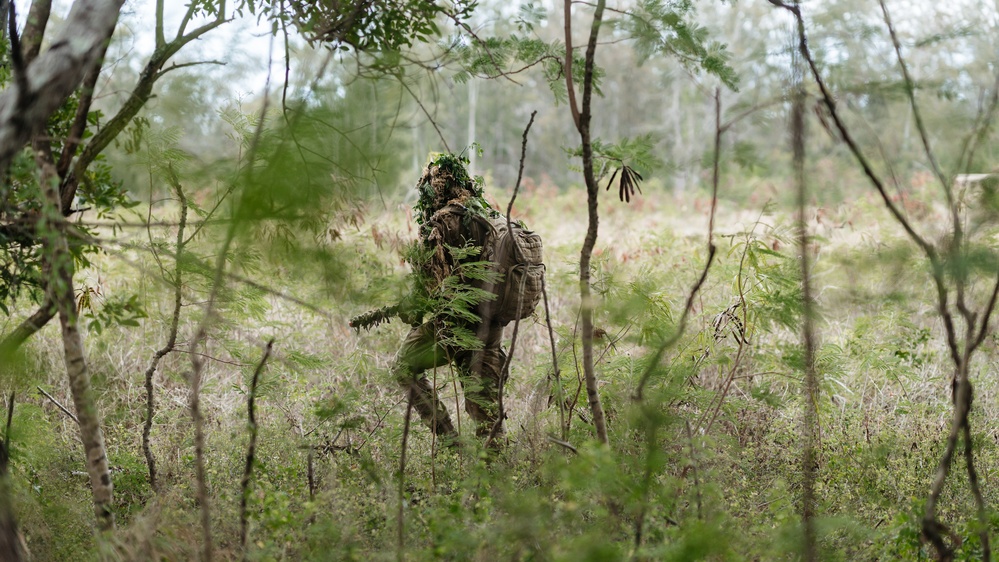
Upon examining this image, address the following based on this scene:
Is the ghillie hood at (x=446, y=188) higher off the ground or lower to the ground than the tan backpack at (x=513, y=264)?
higher

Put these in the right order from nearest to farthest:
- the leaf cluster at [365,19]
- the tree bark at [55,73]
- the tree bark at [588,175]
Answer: the tree bark at [55,73] → the tree bark at [588,175] → the leaf cluster at [365,19]

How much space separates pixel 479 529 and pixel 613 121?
30.6m

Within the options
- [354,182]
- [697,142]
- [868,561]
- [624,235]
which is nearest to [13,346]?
[354,182]

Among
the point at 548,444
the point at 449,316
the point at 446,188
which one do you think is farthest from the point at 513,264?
the point at 548,444

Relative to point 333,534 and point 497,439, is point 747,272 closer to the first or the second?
point 497,439

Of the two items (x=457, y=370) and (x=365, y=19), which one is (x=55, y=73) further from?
(x=457, y=370)

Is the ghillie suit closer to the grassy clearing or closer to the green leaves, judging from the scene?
the grassy clearing

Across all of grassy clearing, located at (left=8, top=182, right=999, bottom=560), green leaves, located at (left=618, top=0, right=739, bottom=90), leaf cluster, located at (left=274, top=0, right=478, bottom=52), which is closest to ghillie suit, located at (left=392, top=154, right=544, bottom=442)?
grassy clearing, located at (left=8, top=182, right=999, bottom=560)

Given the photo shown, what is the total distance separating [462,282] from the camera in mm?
4238

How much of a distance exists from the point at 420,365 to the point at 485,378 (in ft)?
1.36

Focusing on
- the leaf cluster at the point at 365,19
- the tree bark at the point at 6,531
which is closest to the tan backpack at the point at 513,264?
the leaf cluster at the point at 365,19

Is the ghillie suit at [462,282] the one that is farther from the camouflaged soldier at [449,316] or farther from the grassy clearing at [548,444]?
the grassy clearing at [548,444]

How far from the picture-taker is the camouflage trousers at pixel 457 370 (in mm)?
4262

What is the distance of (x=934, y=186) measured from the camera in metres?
12.1
